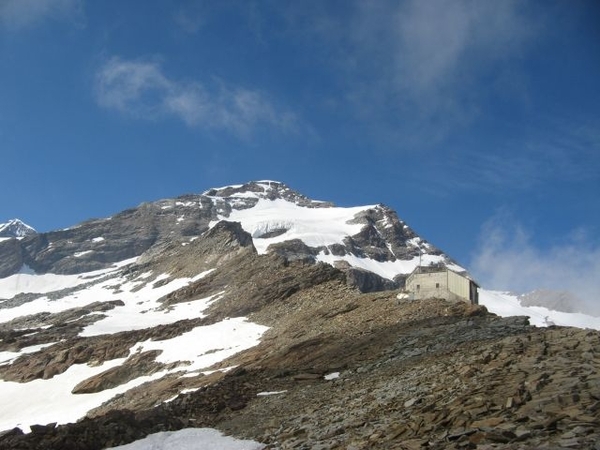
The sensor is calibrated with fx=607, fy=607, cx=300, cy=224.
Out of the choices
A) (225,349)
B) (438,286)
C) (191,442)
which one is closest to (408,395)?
(191,442)

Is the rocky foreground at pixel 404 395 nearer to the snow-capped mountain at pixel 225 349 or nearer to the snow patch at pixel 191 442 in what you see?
the snow-capped mountain at pixel 225 349

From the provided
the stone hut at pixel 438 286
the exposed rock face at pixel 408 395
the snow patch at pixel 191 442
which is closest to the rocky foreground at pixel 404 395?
the exposed rock face at pixel 408 395

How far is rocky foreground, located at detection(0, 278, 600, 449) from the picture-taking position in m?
14.1

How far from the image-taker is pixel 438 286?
43.6 m

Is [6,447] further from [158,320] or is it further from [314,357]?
[158,320]

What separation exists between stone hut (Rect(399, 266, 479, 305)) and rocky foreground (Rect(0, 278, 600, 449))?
15.2 feet

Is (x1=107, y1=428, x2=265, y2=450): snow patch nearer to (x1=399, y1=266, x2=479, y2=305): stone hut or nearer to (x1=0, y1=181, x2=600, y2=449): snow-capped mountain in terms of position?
(x1=0, y1=181, x2=600, y2=449): snow-capped mountain

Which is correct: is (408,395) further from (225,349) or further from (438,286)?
(225,349)

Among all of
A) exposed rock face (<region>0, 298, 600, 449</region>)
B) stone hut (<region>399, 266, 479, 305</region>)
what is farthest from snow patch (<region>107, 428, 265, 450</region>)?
stone hut (<region>399, 266, 479, 305</region>)

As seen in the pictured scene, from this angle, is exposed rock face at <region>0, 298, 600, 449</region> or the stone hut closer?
exposed rock face at <region>0, 298, 600, 449</region>

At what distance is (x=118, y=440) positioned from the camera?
21.2 meters

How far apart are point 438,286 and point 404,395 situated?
24.7 metres

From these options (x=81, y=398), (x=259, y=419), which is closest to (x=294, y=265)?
(x=81, y=398)

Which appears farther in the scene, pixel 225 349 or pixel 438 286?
pixel 225 349
